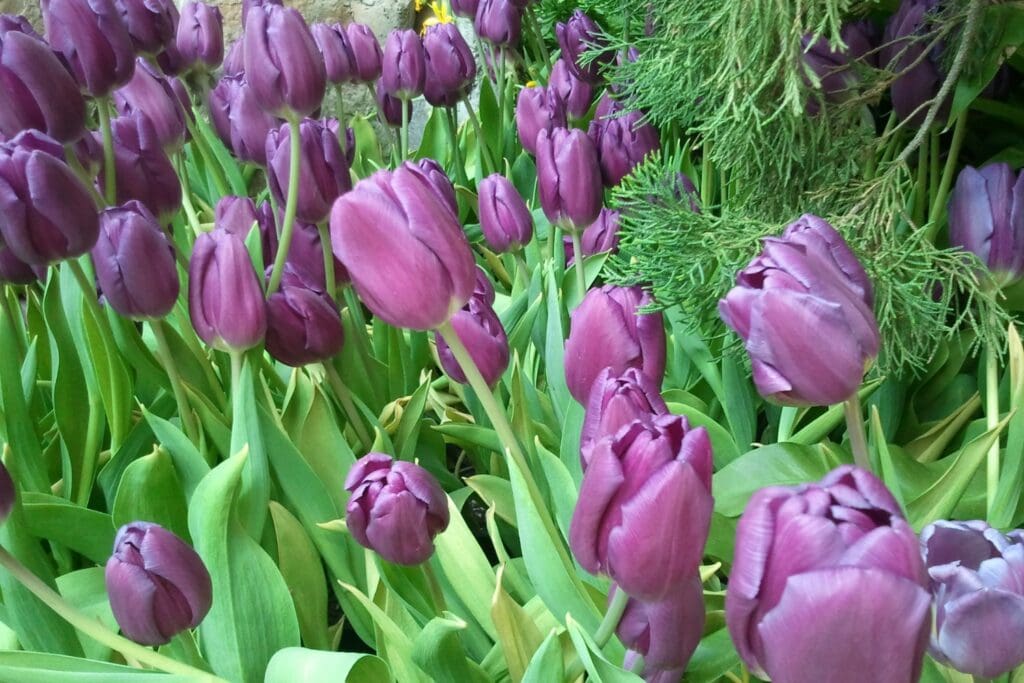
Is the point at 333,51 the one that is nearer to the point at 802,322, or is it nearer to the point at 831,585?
the point at 802,322

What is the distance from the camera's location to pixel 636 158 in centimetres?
83

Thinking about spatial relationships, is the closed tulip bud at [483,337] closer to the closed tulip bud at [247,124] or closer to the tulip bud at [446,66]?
the closed tulip bud at [247,124]

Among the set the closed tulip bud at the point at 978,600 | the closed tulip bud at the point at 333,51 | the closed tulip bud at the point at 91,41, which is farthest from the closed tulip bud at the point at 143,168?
the closed tulip bud at the point at 978,600

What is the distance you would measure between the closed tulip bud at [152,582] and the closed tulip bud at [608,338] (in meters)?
0.22

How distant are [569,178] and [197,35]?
1.72 feet

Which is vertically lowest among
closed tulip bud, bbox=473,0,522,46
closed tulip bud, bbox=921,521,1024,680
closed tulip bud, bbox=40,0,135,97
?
closed tulip bud, bbox=921,521,1024,680

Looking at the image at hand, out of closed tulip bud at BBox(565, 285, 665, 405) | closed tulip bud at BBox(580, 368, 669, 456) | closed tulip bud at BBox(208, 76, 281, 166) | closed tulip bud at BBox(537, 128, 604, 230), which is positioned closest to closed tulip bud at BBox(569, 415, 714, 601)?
closed tulip bud at BBox(580, 368, 669, 456)

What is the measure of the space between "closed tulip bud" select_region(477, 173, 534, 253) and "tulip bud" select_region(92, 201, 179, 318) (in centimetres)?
29

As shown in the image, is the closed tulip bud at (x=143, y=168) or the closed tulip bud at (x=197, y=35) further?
the closed tulip bud at (x=197, y=35)

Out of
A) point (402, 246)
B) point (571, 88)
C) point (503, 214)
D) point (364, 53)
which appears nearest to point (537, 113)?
point (571, 88)

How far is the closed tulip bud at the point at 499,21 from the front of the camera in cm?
114

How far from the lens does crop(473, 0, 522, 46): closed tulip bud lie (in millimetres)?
1144

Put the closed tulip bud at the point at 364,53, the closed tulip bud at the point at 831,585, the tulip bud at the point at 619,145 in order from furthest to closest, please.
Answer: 1. the closed tulip bud at the point at 364,53
2. the tulip bud at the point at 619,145
3. the closed tulip bud at the point at 831,585

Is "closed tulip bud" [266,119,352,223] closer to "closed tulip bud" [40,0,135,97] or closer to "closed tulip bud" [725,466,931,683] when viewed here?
"closed tulip bud" [40,0,135,97]
